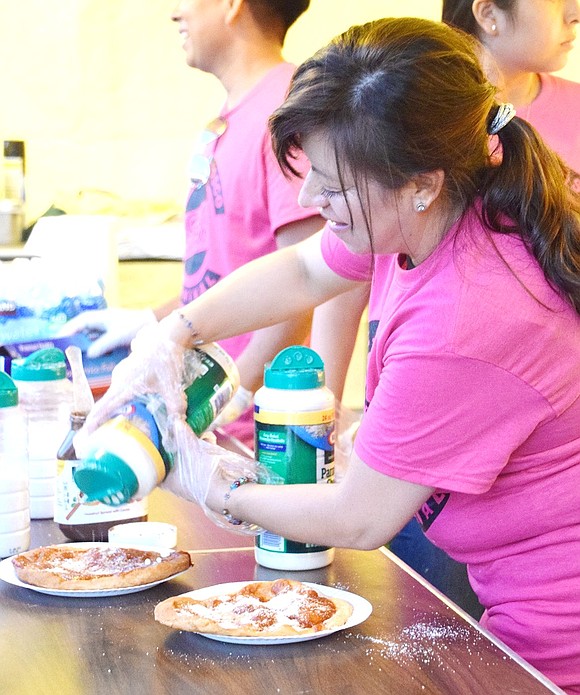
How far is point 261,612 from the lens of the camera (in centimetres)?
105

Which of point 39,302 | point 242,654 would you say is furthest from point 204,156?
point 242,654

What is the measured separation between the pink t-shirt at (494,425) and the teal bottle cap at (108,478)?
9.6 inches

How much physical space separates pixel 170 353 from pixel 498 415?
472 mm

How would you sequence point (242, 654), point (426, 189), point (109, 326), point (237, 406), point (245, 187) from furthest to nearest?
Answer: 1. point (245, 187)
2. point (237, 406)
3. point (109, 326)
4. point (426, 189)
5. point (242, 654)

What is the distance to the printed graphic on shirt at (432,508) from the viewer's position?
1.17 m

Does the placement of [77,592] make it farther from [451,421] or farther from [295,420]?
[451,421]

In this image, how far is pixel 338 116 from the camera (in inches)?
42.1

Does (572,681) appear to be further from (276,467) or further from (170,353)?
(170,353)

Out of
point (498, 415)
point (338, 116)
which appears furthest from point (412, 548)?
point (338, 116)

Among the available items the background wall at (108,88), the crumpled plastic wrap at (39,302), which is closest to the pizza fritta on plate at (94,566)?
the crumpled plastic wrap at (39,302)

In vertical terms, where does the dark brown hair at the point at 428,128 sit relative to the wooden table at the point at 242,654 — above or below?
above

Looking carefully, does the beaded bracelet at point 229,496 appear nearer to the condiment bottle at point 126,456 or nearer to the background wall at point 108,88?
the condiment bottle at point 126,456

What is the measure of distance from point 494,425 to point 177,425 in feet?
1.15

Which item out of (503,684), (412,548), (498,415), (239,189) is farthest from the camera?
(239,189)
